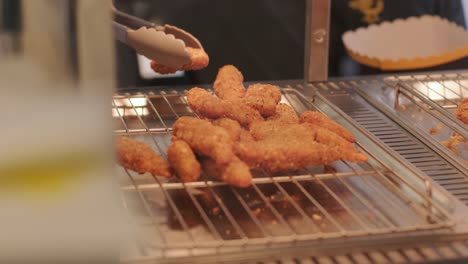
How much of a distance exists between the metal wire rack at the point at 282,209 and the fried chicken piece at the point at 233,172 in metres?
0.02

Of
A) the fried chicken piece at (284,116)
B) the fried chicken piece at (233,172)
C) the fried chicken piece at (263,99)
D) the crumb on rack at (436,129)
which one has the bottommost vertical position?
the crumb on rack at (436,129)

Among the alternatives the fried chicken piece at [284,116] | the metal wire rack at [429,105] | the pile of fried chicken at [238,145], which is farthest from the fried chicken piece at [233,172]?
the metal wire rack at [429,105]

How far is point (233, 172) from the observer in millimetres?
1210

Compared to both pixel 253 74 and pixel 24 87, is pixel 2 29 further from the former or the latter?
pixel 253 74

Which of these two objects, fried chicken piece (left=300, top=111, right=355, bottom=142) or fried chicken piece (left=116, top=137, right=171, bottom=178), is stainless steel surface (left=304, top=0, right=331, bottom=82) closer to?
fried chicken piece (left=300, top=111, right=355, bottom=142)

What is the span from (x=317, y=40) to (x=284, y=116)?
0.44 m

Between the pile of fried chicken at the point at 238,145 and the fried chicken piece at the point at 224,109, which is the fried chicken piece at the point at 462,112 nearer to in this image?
the pile of fried chicken at the point at 238,145

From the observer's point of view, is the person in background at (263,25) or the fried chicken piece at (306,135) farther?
the person in background at (263,25)

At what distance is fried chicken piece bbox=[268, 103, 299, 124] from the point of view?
1465 millimetres

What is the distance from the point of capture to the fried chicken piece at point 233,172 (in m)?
1.20

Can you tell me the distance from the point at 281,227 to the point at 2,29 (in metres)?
0.58

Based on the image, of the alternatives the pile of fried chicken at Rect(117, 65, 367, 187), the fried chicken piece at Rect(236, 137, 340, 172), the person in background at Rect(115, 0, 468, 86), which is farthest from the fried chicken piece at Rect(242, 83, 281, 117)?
the person in background at Rect(115, 0, 468, 86)

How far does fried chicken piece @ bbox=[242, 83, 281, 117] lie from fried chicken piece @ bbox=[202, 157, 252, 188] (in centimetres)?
24

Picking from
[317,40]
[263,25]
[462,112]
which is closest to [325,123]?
[462,112]
